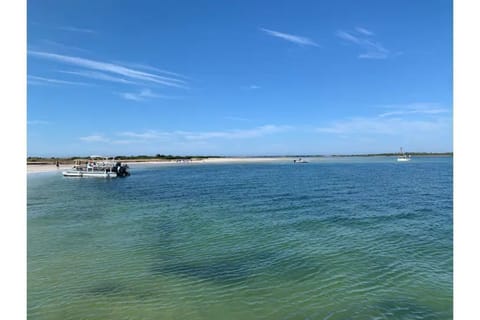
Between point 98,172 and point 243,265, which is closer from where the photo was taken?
point 243,265

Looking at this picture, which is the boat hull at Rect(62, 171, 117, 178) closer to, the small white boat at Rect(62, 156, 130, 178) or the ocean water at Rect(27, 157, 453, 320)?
the small white boat at Rect(62, 156, 130, 178)

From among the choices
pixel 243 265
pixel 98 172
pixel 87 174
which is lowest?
pixel 243 265

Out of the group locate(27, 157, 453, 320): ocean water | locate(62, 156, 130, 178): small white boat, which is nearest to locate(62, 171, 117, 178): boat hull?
locate(62, 156, 130, 178): small white boat

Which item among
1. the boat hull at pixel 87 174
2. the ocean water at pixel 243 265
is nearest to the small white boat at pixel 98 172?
the boat hull at pixel 87 174

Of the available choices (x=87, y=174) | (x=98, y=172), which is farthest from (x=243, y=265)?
(x=87, y=174)

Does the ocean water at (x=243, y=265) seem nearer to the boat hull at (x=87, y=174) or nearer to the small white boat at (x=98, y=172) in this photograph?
the boat hull at (x=87, y=174)

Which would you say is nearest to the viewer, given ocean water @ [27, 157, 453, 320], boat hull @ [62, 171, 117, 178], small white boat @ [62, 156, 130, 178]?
ocean water @ [27, 157, 453, 320]

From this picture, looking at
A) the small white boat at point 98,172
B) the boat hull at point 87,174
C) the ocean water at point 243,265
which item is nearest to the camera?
the ocean water at point 243,265

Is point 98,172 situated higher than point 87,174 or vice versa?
point 98,172

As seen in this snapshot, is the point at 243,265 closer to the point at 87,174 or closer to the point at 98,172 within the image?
the point at 98,172

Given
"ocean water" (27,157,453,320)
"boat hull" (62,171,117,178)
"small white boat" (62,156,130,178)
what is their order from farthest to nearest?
"small white boat" (62,156,130,178) → "boat hull" (62,171,117,178) → "ocean water" (27,157,453,320)

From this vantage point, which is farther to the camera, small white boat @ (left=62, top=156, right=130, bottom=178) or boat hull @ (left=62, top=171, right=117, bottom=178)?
small white boat @ (left=62, top=156, right=130, bottom=178)
